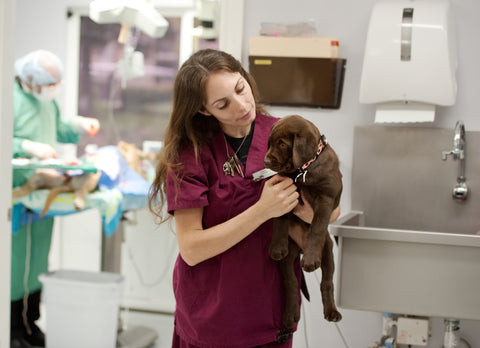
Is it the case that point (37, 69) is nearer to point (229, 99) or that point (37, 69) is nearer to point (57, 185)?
point (57, 185)

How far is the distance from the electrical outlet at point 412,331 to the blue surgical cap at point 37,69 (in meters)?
1.96

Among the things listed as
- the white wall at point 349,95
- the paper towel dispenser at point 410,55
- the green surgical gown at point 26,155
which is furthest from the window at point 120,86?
the paper towel dispenser at point 410,55

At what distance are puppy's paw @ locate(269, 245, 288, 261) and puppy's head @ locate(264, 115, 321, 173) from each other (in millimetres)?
173

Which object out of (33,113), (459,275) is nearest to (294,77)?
(459,275)

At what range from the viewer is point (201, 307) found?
1221 millimetres

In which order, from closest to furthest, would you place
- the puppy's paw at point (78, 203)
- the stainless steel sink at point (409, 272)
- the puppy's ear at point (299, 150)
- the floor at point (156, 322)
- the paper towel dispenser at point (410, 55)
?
the puppy's ear at point (299, 150) < the stainless steel sink at point (409, 272) < the paper towel dispenser at point (410, 55) < the puppy's paw at point (78, 203) < the floor at point (156, 322)

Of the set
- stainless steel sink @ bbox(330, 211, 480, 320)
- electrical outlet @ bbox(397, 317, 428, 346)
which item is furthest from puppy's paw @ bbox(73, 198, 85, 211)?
electrical outlet @ bbox(397, 317, 428, 346)

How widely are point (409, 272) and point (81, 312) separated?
1713 mm

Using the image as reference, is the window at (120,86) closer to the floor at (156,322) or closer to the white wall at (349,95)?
the floor at (156,322)

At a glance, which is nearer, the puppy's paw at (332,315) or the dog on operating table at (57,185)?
the puppy's paw at (332,315)

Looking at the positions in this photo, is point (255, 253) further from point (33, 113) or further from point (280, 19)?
point (33, 113)

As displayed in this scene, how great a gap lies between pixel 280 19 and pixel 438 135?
2.44 ft

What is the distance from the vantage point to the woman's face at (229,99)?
1.13 metres

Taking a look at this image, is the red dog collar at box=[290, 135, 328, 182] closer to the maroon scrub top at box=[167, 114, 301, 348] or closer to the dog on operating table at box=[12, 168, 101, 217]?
the maroon scrub top at box=[167, 114, 301, 348]
